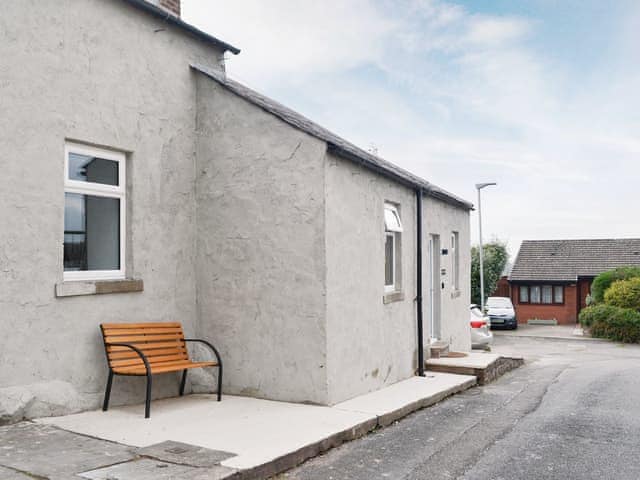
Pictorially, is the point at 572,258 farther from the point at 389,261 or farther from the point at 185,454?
the point at 185,454

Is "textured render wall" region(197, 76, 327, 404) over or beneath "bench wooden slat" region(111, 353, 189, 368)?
over

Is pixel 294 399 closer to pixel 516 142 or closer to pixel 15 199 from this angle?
→ pixel 15 199

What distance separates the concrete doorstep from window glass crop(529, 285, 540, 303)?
34.9 metres

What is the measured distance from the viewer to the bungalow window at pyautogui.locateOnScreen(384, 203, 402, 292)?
34.4 feet

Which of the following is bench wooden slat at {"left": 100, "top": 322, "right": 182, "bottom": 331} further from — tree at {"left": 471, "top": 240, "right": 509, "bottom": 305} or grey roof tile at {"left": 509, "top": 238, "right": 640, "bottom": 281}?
grey roof tile at {"left": 509, "top": 238, "right": 640, "bottom": 281}

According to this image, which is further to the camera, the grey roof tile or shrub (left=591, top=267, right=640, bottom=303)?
the grey roof tile

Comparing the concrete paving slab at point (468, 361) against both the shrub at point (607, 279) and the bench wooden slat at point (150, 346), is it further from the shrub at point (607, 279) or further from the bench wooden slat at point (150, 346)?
the shrub at point (607, 279)

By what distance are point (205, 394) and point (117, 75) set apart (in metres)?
4.32

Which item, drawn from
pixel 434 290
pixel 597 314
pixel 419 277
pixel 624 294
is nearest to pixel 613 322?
pixel 597 314

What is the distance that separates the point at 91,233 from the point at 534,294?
124 ft

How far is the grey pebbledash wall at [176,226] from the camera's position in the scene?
666 cm

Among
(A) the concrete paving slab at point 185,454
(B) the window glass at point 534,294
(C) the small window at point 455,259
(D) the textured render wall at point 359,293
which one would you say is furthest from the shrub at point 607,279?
(A) the concrete paving slab at point 185,454

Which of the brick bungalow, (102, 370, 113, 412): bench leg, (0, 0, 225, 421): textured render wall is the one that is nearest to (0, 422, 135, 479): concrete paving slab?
(0, 0, 225, 421): textured render wall

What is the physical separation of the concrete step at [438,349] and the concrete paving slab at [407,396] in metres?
0.81
